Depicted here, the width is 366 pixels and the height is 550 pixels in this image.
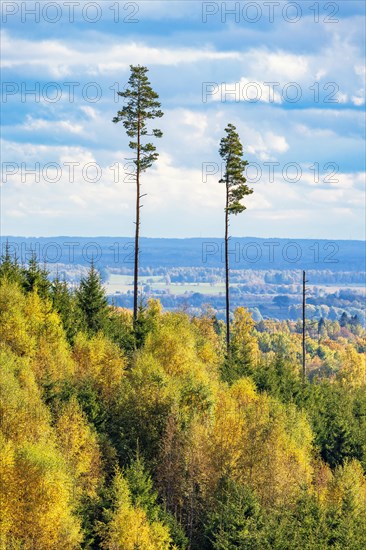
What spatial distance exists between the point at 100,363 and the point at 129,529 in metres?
21.8

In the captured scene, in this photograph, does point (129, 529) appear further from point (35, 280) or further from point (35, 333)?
point (35, 280)

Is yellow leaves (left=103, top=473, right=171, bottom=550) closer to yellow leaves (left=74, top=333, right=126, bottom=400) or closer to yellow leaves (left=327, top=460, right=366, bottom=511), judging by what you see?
yellow leaves (left=74, top=333, right=126, bottom=400)

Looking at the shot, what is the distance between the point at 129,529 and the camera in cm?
4494

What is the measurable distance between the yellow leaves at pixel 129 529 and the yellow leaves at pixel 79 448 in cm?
274

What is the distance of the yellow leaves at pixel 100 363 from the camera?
62.9 meters

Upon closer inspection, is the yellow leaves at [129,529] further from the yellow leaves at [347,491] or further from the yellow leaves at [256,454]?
the yellow leaves at [347,491]

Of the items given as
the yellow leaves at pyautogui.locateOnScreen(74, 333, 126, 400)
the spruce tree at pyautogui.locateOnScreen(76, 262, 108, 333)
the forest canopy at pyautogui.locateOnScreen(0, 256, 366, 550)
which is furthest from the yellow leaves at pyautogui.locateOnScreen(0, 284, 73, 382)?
the spruce tree at pyautogui.locateOnScreen(76, 262, 108, 333)

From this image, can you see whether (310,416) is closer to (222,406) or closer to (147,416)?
(222,406)

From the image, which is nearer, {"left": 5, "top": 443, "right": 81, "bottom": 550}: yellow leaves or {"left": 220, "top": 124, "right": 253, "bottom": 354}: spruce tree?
{"left": 5, "top": 443, "right": 81, "bottom": 550}: yellow leaves

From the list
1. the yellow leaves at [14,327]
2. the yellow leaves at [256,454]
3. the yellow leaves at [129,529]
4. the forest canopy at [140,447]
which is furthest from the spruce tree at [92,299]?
the yellow leaves at [129,529]

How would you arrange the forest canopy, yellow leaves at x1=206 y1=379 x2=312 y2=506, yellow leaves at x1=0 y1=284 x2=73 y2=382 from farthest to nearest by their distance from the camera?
yellow leaves at x1=0 y1=284 x2=73 y2=382 < yellow leaves at x1=206 y1=379 x2=312 y2=506 < the forest canopy

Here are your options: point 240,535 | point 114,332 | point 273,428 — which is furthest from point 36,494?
point 114,332

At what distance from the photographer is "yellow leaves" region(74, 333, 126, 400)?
206 ft

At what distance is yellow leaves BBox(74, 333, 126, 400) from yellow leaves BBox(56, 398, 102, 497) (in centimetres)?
793
